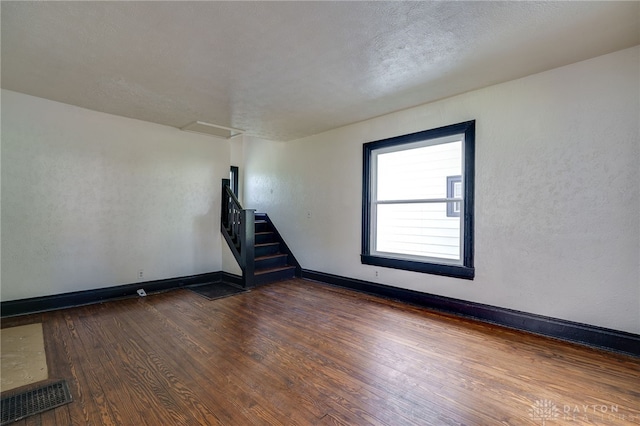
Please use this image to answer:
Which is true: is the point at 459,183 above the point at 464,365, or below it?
above

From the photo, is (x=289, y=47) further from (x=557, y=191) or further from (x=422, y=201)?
(x=557, y=191)

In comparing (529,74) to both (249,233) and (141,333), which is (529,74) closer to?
(249,233)

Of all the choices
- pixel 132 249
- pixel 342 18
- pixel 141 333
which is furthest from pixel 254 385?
pixel 132 249

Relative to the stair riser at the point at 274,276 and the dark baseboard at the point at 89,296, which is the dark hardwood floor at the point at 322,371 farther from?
the stair riser at the point at 274,276

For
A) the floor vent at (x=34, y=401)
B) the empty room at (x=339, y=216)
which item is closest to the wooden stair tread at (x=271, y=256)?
the empty room at (x=339, y=216)

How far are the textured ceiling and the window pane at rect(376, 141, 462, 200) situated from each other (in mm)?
719

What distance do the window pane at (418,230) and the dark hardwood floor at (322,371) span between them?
0.86 meters

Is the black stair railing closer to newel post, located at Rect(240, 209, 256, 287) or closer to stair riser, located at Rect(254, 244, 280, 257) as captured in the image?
newel post, located at Rect(240, 209, 256, 287)

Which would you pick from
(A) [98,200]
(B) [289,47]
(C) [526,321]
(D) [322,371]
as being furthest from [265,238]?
(C) [526,321]

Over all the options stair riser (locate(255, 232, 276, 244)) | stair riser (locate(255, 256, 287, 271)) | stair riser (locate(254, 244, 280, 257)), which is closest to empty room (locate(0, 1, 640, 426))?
stair riser (locate(255, 256, 287, 271))

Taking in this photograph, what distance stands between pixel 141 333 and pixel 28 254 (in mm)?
2017

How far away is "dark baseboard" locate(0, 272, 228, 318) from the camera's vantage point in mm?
3485

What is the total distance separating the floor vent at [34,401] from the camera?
1773mm

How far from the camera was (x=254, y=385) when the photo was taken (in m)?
2.08
